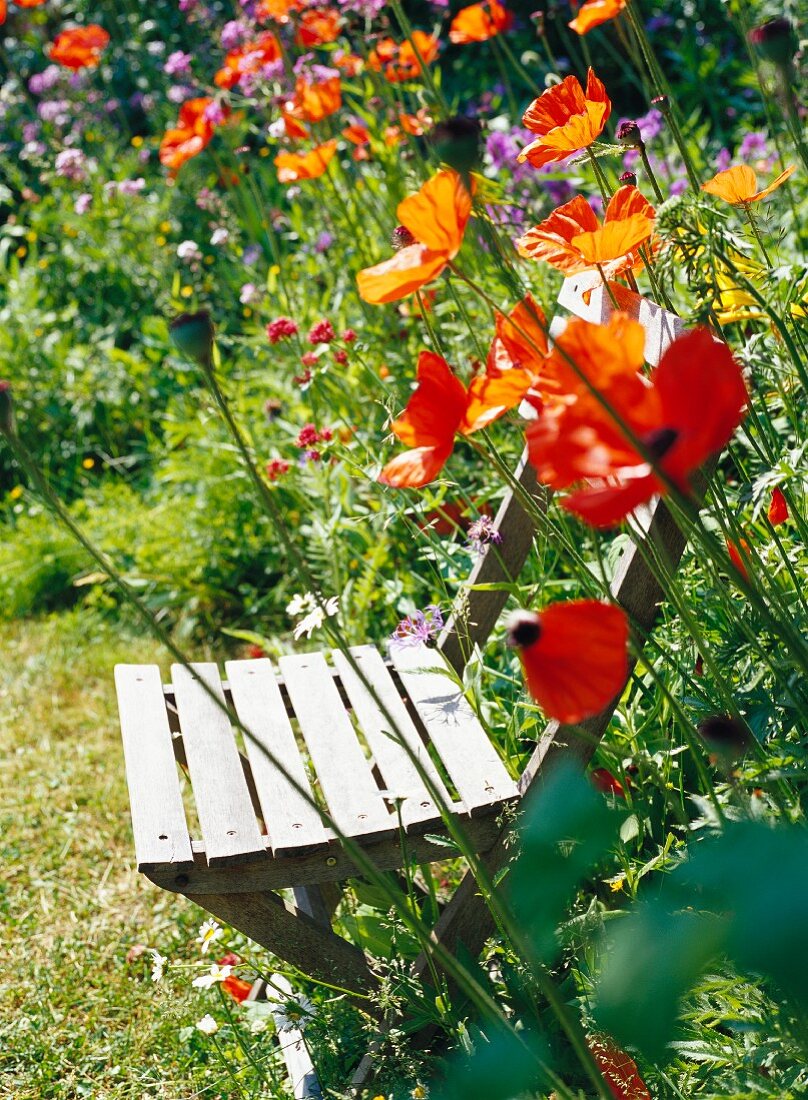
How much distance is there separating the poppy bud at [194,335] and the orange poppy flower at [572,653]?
41 centimetres

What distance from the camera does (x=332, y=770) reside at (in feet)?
6.23

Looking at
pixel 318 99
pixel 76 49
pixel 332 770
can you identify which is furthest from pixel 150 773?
pixel 76 49

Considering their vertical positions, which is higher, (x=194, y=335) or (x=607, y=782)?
(x=194, y=335)

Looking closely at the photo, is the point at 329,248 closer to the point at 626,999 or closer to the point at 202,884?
the point at 202,884

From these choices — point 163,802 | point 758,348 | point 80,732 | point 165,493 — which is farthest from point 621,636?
point 165,493

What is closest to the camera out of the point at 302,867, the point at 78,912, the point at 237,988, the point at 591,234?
the point at 591,234

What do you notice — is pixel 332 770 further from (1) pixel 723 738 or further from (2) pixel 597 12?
(2) pixel 597 12

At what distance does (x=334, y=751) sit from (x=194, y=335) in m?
1.04

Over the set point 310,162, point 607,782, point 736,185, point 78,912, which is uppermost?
point 736,185

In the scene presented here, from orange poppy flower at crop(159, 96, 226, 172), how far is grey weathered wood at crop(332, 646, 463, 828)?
1.68m

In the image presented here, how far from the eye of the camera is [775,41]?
4.13 ft

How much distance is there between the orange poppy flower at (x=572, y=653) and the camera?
82 centimetres

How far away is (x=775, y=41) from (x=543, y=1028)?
1.29m

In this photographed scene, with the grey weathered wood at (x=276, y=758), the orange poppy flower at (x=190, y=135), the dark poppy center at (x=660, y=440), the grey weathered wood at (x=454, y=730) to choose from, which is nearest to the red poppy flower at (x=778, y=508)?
the grey weathered wood at (x=454, y=730)
